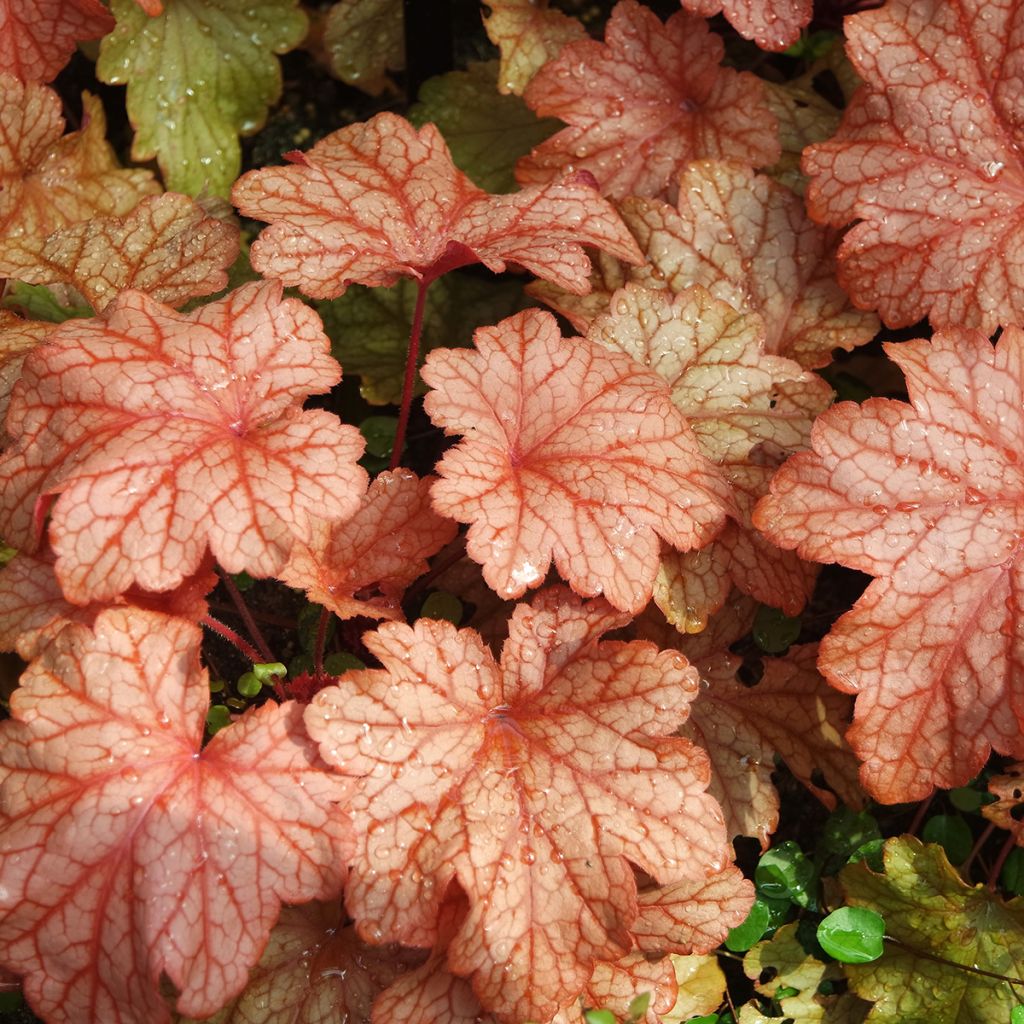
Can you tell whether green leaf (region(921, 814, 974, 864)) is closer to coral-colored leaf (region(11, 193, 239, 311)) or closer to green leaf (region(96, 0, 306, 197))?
coral-colored leaf (region(11, 193, 239, 311))

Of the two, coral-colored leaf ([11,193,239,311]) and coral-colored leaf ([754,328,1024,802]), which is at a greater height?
coral-colored leaf ([11,193,239,311])

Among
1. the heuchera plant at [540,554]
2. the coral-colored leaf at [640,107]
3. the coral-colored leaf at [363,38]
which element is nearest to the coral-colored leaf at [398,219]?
the heuchera plant at [540,554]

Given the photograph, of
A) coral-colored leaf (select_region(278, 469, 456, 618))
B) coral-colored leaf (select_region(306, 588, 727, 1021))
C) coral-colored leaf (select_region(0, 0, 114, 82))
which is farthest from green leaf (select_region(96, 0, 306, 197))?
coral-colored leaf (select_region(306, 588, 727, 1021))

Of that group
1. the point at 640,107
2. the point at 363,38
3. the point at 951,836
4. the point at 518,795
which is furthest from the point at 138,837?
the point at 363,38

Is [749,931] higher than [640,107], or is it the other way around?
[640,107]

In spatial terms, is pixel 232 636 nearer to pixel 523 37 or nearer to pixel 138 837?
pixel 138 837

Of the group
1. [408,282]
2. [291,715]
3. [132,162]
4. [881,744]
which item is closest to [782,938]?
[881,744]

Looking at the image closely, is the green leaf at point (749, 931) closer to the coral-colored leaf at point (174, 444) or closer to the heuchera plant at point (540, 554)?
the heuchera plant at point (540, 554)
